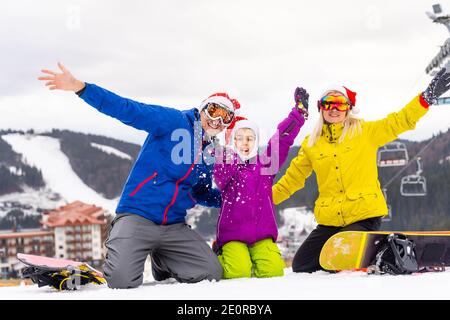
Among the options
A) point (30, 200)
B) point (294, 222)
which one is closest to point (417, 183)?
point (294, 222)

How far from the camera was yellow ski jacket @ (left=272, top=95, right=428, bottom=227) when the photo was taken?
4.95 metres

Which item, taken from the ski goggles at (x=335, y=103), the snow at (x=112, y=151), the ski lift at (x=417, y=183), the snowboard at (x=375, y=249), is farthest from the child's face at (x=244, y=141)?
the snow at (x=112, y=151)

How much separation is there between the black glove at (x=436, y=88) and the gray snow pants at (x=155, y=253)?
6.86 feet

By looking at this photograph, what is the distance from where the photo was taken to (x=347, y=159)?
16.5 feet

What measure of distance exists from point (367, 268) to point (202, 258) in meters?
1.23

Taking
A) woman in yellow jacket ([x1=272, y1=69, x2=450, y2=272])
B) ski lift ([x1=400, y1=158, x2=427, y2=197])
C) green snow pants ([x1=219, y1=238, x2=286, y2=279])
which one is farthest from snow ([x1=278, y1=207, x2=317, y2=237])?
green snow pants ([x1=219, y1=238, x2=286, y2=279])

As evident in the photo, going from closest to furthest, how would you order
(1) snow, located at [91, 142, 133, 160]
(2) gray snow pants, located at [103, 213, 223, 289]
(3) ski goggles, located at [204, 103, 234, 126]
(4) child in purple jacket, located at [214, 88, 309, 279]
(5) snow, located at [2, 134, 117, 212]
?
1. (2) gray snow pants, located at [103, 213, 223, 289]
2. (3) ski goggles, located at [204, 103, 234, 126]
3. (4) child in purple jacket, located at [214, 88, 309, 279]
4. (1) snow, located at [91, 142, 133, 160]
5. (5) snow, located at [2, 134, 117, 212]

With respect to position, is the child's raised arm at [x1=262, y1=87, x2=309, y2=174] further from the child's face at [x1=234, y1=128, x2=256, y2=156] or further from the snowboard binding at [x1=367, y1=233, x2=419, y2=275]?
the snowboard binding at [x1=367, y1=233, x2=419, y2=275]

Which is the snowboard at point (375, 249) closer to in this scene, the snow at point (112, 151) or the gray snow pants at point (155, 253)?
the gray snow pants at point (155, 253)

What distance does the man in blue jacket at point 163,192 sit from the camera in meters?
4.36

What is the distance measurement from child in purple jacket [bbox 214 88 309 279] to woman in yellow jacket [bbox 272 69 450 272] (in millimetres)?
281

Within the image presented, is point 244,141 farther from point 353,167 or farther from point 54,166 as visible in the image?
point 54,166

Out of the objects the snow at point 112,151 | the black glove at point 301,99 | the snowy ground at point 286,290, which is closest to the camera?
the snowy ground at point 286,290
